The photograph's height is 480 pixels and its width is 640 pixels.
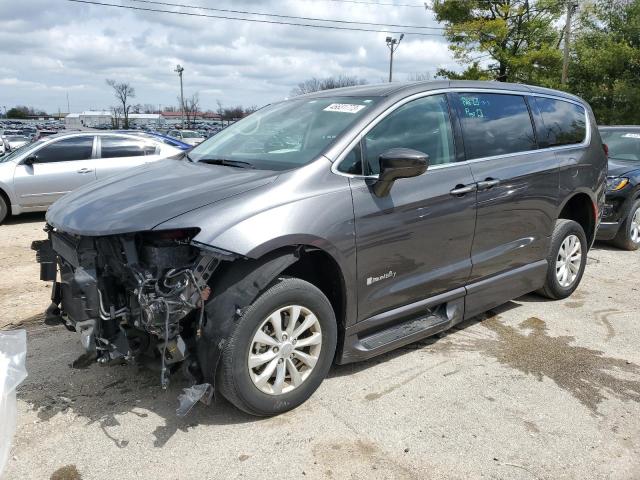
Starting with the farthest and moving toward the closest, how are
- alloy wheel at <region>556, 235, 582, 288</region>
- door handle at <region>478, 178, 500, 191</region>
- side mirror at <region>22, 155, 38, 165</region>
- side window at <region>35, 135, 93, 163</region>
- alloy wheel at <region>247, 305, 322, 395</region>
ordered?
side window at <region>35, 135, 93, 163</region> < side mirror at <region>22, 155, 38, 165</region> < alloy wheel at <region>556, 235, 582, 288</region> < door handle at <region>478, 178, 500, 191</region> < alloy wheel at <region>247, 305, 322, 395</region>

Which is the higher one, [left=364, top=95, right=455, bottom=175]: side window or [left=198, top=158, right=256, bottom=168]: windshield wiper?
[left=364, top=95, right=455, bottom=175]: side window

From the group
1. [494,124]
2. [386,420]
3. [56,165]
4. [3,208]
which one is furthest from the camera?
[56,165]

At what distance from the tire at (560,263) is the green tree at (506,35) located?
71.2ft

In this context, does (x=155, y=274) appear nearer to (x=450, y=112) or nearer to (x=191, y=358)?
(x=191, y=358)

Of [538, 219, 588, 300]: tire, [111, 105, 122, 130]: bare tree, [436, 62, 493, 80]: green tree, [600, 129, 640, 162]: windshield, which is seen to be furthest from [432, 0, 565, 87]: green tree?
[111, 105, 122, 130]: bare tree

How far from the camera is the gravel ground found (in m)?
2.72

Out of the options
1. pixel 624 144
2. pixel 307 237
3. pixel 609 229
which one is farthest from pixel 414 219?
pixel 624 144

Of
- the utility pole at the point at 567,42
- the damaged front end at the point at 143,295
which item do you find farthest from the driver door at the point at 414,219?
the utility pole at the point at 567,42

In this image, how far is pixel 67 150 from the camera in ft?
31.0

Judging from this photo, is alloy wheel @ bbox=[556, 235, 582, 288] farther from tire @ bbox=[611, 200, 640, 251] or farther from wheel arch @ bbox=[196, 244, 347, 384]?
wheel arch @ bbox=[196, 244, 347, 384]

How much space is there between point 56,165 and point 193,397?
25.7 ft

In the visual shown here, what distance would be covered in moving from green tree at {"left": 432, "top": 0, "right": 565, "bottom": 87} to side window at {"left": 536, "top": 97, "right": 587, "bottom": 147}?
21385mm

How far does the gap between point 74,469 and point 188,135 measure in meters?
33.6

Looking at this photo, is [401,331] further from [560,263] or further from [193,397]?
[560,263]
